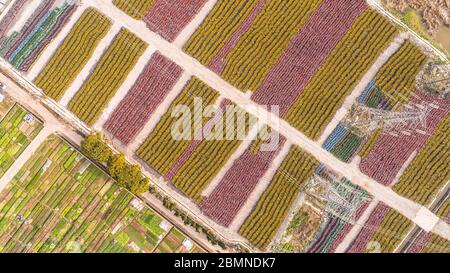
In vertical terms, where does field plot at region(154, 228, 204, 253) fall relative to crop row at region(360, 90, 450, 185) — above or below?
below

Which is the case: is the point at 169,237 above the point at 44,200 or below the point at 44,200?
above

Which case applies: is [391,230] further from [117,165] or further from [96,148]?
[96,148]

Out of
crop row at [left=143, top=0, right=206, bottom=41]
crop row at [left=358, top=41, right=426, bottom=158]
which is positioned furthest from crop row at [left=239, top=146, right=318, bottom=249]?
crop row at [left=143, top=0, right=206, bottom=41]

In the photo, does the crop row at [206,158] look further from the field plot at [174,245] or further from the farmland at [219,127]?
the field plot at [174,245]

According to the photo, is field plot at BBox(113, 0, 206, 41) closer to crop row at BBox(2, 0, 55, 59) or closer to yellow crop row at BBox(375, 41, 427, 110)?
crop row at BBox(2, 0, 55, 59)

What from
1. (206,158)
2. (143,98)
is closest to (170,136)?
(206,158)

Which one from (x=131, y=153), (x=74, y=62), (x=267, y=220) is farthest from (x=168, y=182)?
(x=74, y=62)

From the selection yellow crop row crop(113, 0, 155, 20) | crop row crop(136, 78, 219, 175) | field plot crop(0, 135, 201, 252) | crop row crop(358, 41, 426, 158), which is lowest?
field plot crop(0, 135, 201, 252)
